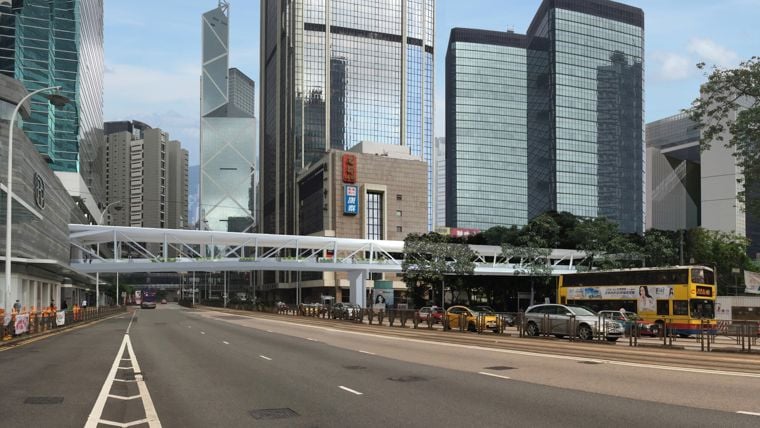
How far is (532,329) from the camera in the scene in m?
35.4

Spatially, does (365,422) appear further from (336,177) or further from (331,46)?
(331,46)

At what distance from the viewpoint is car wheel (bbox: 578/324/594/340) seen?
32344 millimetres

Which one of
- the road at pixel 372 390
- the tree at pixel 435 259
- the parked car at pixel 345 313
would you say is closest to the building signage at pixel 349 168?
the tree at pixel 435 259

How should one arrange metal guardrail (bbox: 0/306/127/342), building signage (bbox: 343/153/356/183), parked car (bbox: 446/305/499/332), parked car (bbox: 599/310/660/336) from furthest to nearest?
building signage (bbox: 343/153/356/183)
parked car (bbox: 446/305/499/332)
parked car (bbox: 599/310/660/336)
metal guardrail (bbox: 0/306/127/342)

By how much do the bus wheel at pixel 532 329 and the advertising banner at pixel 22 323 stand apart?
25910mm

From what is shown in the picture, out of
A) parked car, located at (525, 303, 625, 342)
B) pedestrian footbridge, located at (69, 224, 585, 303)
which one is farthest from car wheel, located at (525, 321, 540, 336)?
pedestrian footbridge, located at (69, 224, 585, 303)

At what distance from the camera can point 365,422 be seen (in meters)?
10.6

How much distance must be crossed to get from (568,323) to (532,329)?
2.76 meters

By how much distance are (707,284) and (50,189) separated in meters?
58.1

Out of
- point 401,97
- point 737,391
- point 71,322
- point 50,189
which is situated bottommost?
point 71,322

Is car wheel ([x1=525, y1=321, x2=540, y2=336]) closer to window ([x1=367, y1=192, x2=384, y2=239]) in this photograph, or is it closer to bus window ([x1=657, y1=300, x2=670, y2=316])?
bus window ([x1=657, y1=300, x2=670, y2=316])

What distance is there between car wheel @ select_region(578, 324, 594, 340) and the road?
28.8 ft

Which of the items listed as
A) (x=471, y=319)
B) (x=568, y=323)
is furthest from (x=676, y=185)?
(x=568, y=323)

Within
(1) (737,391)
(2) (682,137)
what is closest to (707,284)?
(1) (737,391)
